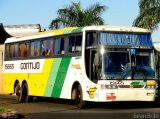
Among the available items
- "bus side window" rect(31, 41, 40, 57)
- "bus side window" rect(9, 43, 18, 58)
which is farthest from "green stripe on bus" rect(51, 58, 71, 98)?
"bus side window" rect(9, 43, 18, 58)

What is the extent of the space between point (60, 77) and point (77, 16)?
16638 mm

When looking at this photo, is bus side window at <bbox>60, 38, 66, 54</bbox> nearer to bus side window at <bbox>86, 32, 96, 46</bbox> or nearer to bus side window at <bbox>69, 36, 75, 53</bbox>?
bus side window at <bbox>69, 36, 75, 53</bbox>

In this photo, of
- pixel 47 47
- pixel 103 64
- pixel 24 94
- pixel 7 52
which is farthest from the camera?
pixel 7 52

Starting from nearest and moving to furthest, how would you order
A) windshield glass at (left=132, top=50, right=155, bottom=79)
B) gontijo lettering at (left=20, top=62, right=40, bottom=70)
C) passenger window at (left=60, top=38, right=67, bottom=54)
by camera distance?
windshield glass at (left=132, top=50, right=155, bottom=79) → passenger window at (left=60, top=38, right=67, bottom=54) → gontijo lettering at (left=20, top=62, right=40, bottom=70)

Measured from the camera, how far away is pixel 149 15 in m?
30.8

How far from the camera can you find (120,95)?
18.9m

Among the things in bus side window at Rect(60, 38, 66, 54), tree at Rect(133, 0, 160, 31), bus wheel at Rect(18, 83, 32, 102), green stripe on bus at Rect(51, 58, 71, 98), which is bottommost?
bus wheel at Rect(18, 83, 32, 102)

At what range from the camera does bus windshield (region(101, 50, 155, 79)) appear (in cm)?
1892

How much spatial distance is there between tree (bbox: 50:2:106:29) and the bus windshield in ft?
59.2

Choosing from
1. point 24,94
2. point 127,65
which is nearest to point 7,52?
point 24,94

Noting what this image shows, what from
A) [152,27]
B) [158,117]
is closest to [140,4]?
[152,27]

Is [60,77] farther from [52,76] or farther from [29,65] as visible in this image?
[29,65]

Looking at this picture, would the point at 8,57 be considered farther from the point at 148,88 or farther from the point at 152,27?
the point at 148,88

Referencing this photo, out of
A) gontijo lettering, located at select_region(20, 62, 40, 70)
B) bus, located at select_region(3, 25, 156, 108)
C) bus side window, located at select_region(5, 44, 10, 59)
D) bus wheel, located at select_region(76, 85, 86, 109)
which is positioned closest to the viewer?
bus, located at select_region(3, 25, 156, 108)
